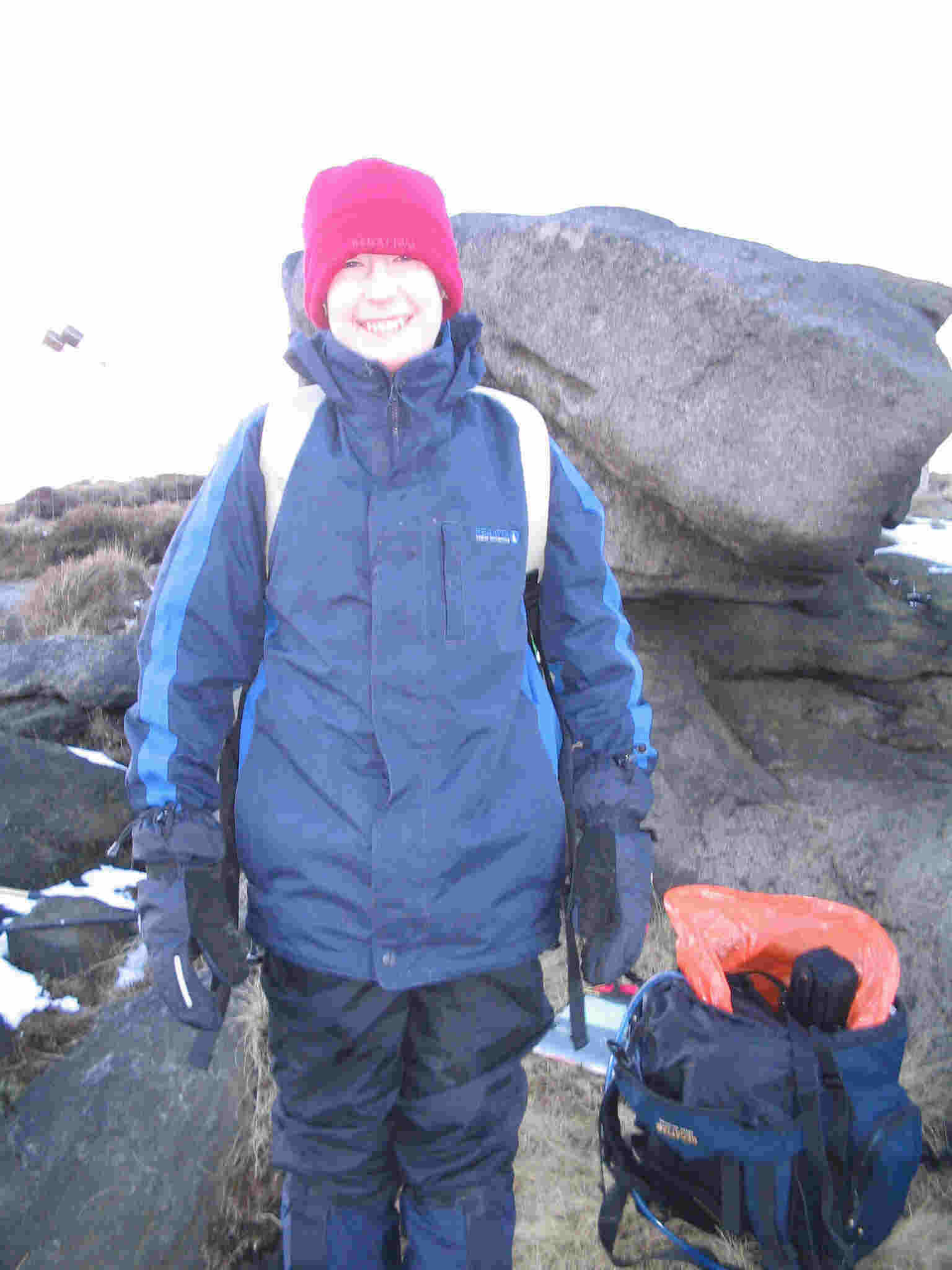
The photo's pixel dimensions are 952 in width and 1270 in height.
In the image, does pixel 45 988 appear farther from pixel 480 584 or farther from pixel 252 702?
pixel 480 584

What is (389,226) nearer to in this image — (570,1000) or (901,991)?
(570,1000)

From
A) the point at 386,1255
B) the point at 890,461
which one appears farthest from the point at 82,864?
the point at 890,461

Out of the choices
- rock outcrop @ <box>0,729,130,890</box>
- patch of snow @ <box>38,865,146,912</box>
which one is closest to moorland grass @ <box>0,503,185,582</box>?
rock outcrop @ <box>0,729,130,890</box>

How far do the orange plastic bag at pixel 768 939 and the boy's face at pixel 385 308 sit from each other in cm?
177

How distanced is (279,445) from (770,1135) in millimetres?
2030

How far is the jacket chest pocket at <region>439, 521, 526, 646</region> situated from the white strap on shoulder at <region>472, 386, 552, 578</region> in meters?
0.08

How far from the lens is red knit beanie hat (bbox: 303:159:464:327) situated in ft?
7.01

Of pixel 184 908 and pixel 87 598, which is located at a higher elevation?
pixel 184 908

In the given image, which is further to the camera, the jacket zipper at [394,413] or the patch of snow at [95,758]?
the patch of snow at [95,758]

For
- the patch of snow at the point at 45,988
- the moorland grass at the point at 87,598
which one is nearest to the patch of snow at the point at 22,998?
the patch of snow at the point at 45,988

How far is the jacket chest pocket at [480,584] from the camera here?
6.55ft

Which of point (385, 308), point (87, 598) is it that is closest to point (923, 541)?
point (385, 308)

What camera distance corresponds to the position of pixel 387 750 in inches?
76.0

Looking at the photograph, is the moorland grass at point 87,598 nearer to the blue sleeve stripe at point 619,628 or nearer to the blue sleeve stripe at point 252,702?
the blue sleeve stripe at point 252,702
